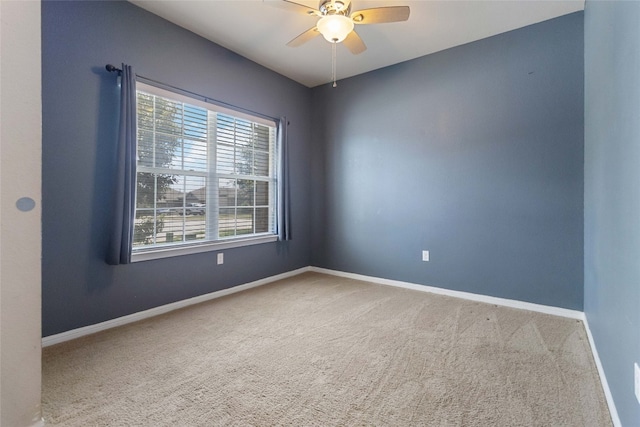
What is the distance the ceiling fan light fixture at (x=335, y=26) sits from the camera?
2055mm

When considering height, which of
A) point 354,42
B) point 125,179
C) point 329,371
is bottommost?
point 329,371

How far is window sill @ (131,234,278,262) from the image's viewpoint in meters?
2.65

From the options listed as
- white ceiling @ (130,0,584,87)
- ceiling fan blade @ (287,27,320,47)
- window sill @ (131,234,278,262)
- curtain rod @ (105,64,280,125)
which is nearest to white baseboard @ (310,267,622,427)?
window sill @ (131,234,278,262)

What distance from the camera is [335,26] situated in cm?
208

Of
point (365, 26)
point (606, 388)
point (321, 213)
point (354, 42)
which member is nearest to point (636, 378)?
point (606, 388)

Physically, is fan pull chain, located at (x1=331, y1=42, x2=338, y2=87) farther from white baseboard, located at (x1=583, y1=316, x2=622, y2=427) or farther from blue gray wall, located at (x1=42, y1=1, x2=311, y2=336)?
white baseboard, located at (x1=583, y1=316, x2=622, y2=427)

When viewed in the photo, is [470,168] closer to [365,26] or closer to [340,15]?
[365,26]

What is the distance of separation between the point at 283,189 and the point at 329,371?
2.48 metres

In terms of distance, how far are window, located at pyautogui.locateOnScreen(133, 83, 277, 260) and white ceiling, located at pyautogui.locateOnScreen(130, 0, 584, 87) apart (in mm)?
716

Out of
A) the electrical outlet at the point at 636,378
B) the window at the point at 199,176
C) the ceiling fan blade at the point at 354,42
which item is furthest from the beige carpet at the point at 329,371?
the ceiling fan blade at the point at 354,42

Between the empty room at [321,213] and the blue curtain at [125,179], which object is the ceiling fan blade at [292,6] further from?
the blue curtain at [125,179]

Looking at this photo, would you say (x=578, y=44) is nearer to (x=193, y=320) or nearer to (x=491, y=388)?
(x=491, y=388)

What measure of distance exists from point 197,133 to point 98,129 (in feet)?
2.92

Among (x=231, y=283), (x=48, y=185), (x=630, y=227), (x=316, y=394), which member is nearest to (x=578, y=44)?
(x=630, y=227)
